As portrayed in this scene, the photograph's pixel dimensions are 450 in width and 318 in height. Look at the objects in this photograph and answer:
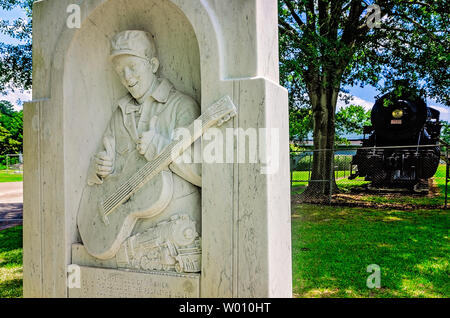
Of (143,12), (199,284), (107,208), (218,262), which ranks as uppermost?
(143,12)

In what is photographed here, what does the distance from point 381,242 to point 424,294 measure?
8.21 feet

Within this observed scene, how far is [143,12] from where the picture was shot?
3012mm

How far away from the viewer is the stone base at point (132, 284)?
8.67 feet

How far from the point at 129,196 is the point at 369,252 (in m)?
4.80

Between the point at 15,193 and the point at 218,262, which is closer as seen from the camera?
the point at 218,262

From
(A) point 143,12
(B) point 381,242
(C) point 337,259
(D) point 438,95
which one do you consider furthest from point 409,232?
(A) point 143,12

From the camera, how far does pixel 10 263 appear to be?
6.08 meters

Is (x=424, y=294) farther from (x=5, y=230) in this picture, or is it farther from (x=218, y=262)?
(x=5, y=230)

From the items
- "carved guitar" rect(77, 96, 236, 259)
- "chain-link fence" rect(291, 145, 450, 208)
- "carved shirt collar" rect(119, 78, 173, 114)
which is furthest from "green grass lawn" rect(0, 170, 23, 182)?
"carved shirt collar" rect(119, 78, 173, 114)

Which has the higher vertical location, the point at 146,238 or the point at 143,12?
→ the point at 143,12

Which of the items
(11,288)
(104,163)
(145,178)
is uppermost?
(104,163)

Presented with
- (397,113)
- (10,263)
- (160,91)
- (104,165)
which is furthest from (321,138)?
(104,165)

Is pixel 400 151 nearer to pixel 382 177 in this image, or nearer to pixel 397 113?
pixel 382 177
